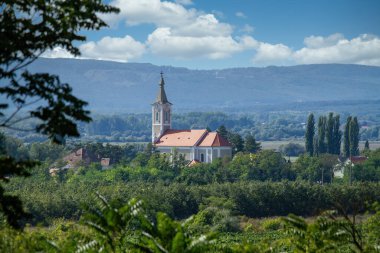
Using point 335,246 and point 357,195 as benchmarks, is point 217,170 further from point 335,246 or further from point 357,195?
point 335,246

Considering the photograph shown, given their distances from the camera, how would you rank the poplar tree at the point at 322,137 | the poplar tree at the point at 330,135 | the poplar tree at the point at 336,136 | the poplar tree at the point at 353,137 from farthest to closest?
the poplar tree at the point at 336,136, the poplar tree at the point at 322,137, the poplar tree at the point at 353,137, the poplar tree at the point at 330,135

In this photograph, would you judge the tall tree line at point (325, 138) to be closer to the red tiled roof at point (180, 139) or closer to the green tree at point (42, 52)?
the red tiled roof at point (180, 139)

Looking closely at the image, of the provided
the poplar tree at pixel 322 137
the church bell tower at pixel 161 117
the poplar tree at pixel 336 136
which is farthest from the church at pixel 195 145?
the poplar tree at pixel 336 136

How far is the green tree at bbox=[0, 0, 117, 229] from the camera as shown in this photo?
13.6 meters

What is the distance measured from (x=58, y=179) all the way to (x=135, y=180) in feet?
27.2

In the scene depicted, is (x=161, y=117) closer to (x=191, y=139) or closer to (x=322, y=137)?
(x=191, y=139)

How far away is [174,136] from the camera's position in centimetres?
12019

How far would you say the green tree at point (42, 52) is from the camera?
13.6 meters

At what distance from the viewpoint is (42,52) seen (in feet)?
46.9

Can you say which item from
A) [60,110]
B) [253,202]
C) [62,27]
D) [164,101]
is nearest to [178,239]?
[60,110]

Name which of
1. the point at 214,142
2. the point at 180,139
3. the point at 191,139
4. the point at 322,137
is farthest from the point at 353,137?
the point at 180,139

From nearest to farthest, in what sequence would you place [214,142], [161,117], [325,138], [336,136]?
[214,142], [336,136], [325,138], [161,117]

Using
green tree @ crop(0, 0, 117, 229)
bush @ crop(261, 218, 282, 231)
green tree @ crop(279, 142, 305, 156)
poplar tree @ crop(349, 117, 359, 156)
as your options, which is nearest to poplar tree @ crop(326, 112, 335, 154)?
poplar tree @ crop(349, 117, 359, 156)

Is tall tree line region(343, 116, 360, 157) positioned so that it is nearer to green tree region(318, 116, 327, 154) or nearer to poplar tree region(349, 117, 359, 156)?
poplar tree region(349, 117, 359, 156)
